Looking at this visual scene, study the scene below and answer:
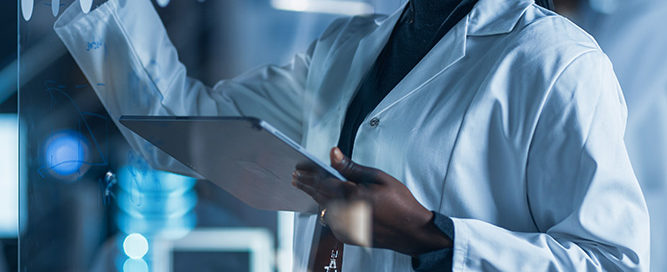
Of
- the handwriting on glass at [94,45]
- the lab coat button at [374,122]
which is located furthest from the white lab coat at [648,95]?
the handwriting on glass at [94,45]

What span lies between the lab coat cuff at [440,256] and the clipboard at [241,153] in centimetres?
11

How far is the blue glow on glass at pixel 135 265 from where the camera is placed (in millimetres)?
843

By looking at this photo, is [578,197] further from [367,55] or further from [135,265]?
[135,265]

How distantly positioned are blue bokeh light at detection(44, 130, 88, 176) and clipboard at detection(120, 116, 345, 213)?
0.19 m

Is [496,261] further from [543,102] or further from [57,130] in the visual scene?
[57,130]

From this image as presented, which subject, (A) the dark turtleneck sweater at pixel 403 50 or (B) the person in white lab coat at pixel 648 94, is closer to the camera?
(A) the dark turtleneck sweater at pixel 403 50

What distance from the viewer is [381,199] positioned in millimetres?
479

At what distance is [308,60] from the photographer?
0.87 m

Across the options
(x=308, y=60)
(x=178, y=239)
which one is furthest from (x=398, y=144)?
(x=178, y=239)

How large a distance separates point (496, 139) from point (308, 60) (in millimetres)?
411

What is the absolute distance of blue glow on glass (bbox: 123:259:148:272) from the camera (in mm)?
843

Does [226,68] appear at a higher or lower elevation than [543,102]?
higher

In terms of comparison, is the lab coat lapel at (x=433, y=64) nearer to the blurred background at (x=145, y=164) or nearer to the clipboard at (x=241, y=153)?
the clipboard at (x=241, y=153)

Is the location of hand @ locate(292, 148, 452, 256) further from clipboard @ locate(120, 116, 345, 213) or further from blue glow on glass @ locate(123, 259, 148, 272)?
blue glow on glass @ locate(123, 259, 148, 272)
